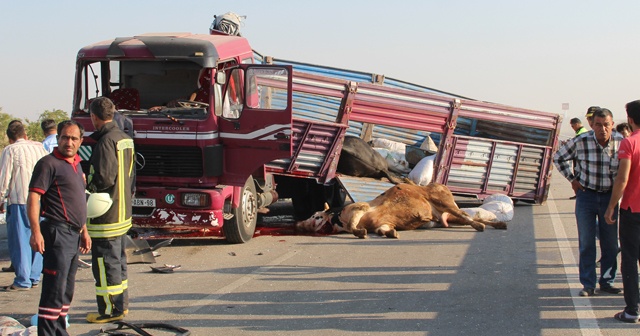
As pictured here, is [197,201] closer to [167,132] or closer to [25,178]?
[167,132]

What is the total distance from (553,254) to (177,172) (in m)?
Answer: 4.93

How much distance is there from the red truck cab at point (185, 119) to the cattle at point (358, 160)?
2840 mm

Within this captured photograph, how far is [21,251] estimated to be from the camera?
25.7 ft

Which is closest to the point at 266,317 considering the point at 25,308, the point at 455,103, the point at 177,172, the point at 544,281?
the point at 25,308

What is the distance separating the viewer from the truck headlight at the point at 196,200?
9.72m

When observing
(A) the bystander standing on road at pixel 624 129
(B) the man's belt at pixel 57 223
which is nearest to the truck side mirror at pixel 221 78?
(B) the man's belt at pixel 57 223

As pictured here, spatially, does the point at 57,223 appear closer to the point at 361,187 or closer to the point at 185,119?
the point at 185,119

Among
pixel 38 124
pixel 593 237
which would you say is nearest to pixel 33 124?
pixel 38 124

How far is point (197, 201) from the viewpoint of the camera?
9.75m

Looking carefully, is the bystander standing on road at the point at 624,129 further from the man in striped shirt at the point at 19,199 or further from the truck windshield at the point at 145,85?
the man in striped shirt at the point at 19,199

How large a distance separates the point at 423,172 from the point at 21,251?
24.4 ft

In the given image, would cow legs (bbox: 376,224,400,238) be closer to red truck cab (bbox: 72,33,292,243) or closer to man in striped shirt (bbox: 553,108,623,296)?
red truck cab (bbox: 72,33,292,243)

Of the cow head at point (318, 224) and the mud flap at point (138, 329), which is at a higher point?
the mud flap at point (138, 329)

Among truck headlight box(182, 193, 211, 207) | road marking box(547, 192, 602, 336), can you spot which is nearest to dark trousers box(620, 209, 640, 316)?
road marking box(547, 192, 602, 336)
